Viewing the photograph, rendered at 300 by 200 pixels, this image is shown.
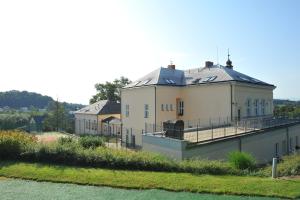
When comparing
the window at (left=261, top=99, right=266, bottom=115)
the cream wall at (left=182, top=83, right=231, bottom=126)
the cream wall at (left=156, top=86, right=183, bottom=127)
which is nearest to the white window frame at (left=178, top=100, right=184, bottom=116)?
the cream wall at (left=182, top=83, right=231, bottom=126)

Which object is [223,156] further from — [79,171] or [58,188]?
[58,188]

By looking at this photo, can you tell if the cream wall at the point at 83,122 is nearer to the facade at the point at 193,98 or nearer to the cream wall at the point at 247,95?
the facade at the point at 193,98

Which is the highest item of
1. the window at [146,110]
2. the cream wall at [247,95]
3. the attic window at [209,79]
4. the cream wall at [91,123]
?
the attic window at [209,79]

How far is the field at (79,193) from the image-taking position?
8.80 meters

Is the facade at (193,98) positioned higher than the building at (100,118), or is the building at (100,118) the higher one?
the facade at (193,98)

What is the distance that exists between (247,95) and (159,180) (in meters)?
22.4

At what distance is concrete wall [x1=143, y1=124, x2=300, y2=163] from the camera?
1706cm

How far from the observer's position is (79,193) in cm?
928

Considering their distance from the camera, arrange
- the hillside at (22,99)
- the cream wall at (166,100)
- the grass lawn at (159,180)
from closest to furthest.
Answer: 1. the grass lawn at (159,180)
2. the cream wall at (166,100)
3. the hillside at (22,99)

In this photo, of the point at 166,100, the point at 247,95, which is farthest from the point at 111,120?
the point at 247,95

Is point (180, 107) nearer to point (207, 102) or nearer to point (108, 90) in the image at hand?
point (207, 102)

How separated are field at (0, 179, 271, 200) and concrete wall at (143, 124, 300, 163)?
303 inches

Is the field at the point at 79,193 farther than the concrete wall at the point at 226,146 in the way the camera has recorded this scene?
No

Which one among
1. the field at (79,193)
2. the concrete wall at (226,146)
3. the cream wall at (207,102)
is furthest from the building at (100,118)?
the field at (79,193)
